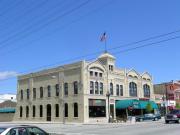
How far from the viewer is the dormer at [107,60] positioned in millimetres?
65938

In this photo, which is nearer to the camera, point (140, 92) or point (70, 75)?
point (70, 75)

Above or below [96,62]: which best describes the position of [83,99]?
below

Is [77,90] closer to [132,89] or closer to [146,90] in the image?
[132,89]

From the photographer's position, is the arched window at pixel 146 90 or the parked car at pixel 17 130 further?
the arched window at pixel 146 90

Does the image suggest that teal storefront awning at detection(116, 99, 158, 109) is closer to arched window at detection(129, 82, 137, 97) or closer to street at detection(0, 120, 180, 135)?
arched window at detection(129, 82, 137, 97)

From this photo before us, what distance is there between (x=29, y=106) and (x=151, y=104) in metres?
23.4

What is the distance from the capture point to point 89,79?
202 ft

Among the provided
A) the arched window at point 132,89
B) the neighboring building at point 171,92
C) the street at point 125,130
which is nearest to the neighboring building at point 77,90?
the arched window at point 132,89

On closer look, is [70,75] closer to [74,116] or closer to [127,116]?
[74,116]

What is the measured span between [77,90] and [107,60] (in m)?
8.29

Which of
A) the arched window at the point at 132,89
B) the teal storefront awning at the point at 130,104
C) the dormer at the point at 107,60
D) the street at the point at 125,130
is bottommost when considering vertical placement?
the street at the point at 125,130

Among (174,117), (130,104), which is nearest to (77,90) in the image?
(130,104)

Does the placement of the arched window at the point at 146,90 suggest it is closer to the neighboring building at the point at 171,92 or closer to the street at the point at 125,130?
the neighboring building at the point at 171,92

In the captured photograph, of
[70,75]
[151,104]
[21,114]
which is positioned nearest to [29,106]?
[21,114]
